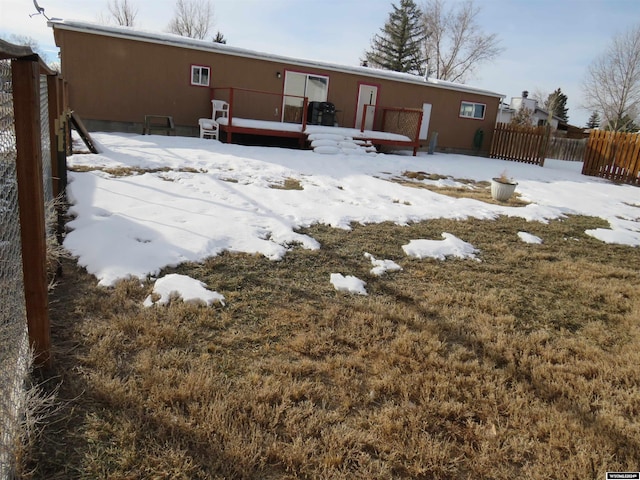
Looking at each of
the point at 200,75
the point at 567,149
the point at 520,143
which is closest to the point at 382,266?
the point at 200,75

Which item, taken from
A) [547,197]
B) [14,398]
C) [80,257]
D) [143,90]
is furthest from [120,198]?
[143,90]

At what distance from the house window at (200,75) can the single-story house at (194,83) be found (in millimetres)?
28

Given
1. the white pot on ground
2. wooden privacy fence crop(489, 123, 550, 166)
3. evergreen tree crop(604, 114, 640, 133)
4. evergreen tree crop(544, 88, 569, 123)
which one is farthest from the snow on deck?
evergreen tree crop(544, 88, 569, 123)

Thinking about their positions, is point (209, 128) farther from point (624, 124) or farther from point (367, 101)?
point (624, 124)

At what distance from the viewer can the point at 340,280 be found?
12.4ft

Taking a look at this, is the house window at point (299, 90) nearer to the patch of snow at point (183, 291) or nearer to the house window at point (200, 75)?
the house window at point (200, 75)

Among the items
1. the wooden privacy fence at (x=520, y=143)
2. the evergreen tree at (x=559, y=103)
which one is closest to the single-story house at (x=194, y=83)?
the wooden privacy fence at (x=520, y=143)

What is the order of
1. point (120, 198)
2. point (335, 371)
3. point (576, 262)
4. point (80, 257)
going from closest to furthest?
point (335, 371), point (80, 257), point (576, 262), point (120, 198)

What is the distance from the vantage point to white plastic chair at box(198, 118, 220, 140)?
504 inches

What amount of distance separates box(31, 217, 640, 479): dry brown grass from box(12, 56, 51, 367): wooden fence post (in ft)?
1.48

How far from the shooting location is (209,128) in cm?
1291

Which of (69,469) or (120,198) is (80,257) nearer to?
(120,198)

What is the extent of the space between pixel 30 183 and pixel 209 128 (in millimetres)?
11472

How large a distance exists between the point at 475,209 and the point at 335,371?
17.5 feet
